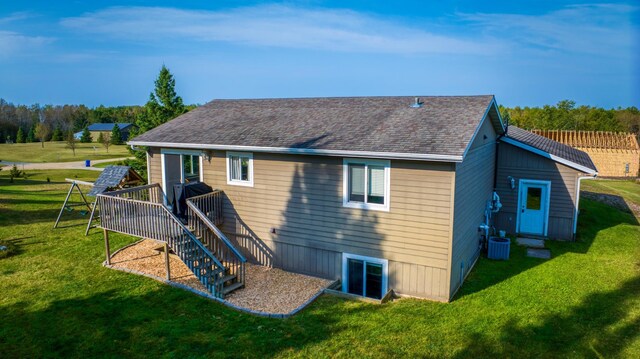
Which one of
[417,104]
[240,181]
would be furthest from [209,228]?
[417,104]

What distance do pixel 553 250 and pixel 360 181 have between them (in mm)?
7824

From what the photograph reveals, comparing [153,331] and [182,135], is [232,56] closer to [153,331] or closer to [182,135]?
[182,135]

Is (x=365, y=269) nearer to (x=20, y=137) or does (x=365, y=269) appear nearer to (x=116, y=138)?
(x=116, y=138)

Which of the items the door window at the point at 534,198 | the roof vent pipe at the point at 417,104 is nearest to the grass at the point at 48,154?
the roof vent pipe at the point at 417,104

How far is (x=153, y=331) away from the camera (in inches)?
345

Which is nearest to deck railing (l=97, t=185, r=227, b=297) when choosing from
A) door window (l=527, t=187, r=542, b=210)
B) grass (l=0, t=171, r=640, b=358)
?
grass (l=0, t=171, r=640, b=358)

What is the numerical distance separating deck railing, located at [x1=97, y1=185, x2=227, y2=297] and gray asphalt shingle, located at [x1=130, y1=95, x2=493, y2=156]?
2.48 metres

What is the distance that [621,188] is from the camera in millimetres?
29922

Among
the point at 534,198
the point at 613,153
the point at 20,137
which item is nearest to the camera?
the point at 534,198

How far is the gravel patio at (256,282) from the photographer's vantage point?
33.3 ft

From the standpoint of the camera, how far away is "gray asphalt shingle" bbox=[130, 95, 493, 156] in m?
10.4

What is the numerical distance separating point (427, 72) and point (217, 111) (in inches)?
1009

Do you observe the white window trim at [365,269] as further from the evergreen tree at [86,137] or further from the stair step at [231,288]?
the evergreen tree at [86,137]

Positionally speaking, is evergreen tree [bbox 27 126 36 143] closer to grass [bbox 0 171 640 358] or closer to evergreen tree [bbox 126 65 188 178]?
evergreen tree [bbox 126 65 188 178]
